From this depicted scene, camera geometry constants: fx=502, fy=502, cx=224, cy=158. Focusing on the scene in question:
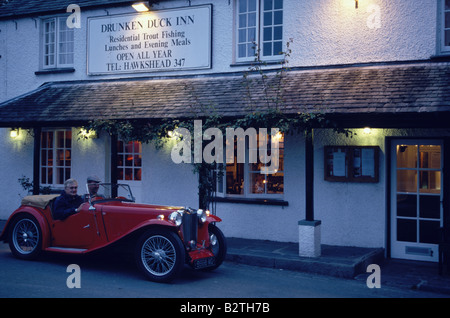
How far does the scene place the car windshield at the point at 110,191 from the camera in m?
8.69

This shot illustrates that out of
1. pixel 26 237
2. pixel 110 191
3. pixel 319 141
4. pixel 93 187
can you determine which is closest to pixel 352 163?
pixel 319 141

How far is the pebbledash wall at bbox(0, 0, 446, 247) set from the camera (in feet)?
32.7

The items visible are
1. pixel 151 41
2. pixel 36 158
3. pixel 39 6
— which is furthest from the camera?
pixel 39 6

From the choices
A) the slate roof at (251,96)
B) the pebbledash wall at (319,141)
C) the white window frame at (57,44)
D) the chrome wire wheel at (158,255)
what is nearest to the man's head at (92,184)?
the chrome wire wheel at (158,255)

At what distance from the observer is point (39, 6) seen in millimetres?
13828

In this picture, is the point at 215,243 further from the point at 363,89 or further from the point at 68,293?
the point at 363,89

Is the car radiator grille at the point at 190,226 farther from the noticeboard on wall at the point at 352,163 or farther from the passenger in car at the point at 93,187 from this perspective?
the noticeboard on wall at the point at 352,163

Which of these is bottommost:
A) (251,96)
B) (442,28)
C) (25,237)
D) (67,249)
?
(67,249)

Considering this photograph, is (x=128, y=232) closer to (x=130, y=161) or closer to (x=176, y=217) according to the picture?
(x=176, y=217)

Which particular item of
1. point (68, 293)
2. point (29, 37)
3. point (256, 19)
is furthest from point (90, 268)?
point (29, 37)

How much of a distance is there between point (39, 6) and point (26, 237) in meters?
7.68

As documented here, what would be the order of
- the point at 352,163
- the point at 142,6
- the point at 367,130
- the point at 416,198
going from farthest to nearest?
the point at 142,6
the point at 352,163
the point at 367,130
the point at 416,198

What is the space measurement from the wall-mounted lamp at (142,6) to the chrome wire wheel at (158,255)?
7.03 m

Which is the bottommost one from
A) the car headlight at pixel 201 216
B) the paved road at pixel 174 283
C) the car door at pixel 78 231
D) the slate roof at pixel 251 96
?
the paved road at pixel 174 283
